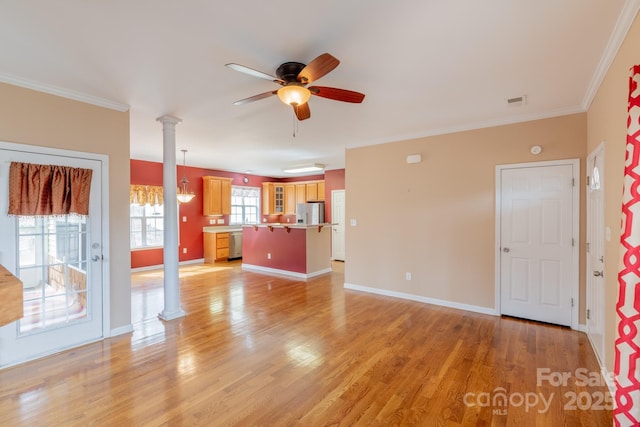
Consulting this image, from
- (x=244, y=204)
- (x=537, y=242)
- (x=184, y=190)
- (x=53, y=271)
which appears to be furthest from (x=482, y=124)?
(x=244, y=204)

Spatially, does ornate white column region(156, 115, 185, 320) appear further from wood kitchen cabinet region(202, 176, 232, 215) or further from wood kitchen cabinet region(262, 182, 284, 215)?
wood kitchen cabinet region(262, 182, 284, 215)

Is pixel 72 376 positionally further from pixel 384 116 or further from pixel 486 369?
pixel 384 116

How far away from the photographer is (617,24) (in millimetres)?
1960

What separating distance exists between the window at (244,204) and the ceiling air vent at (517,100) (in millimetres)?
7200

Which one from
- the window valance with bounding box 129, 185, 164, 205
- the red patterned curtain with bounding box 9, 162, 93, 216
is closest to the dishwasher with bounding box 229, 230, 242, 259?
the window valance with bounding box 129, 185, 164, 205

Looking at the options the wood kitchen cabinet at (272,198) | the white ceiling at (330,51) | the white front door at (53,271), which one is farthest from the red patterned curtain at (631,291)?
the wood kitchen cabinet at (272,198)

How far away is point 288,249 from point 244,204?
3397 millimetres

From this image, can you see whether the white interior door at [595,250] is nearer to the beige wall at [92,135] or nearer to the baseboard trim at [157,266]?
the beige wall at [92,135]

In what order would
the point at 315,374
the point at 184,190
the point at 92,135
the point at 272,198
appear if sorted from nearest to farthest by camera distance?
the point at 315,374 < the point at 92,135 < the point at 184,190 < the point at 272,198

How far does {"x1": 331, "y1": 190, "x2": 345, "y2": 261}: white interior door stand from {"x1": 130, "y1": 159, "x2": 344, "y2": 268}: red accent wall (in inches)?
5.4

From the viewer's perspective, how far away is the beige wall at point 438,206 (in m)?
3.82

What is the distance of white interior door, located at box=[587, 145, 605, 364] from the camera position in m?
2.70

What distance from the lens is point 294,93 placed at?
236 cm

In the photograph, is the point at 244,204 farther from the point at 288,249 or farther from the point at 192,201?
the point at 288,249
